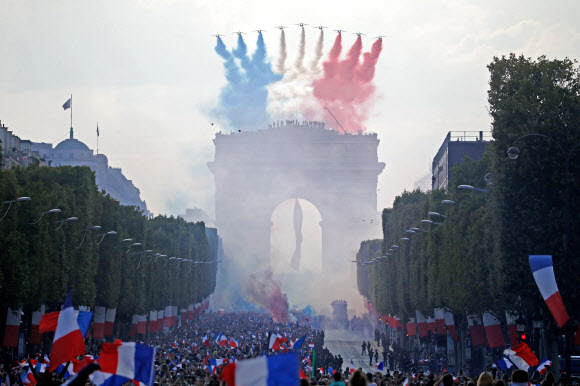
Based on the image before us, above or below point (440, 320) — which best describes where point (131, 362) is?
below

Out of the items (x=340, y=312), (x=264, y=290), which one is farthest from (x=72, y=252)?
(x=264, y=290)

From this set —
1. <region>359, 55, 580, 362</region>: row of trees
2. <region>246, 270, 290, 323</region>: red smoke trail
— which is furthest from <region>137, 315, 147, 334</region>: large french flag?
<region>246, 270, 290, 323</region>: red smoke trail

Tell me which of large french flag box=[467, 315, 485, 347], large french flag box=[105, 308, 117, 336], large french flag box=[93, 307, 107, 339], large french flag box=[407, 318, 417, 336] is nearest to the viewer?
large french flag box=[467, 315, 485, 347]

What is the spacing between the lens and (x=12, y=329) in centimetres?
4175

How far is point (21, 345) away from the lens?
4853 centimetres

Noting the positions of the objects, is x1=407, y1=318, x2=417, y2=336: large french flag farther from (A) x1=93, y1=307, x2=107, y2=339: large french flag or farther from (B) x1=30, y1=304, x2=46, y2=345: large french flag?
(B) x1=30, y1=304, x2=46, y2=345: large french flag

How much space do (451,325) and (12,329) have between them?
2319cm

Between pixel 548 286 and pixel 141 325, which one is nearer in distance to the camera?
pixel 548 286

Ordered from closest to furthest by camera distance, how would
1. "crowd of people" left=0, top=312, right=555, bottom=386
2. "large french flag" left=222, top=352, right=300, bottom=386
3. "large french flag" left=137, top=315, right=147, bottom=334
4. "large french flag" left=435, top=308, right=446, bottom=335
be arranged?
A: "large french flag" left=222, top=352, right=300, bottom=386 < "crowd of people" left=0, top=312, right=555, bottom=386 < "large french flag" left=435, top=308, right=446, bottom=335 < "large french flag" left=137, top=315, right=147, bottom=334

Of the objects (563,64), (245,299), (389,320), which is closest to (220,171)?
(245,299)

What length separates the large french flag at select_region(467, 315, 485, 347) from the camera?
50.2 m

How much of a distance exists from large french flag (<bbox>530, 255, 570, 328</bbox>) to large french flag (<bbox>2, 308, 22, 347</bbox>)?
74.1 ft

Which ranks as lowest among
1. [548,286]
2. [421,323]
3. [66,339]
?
[66,339]

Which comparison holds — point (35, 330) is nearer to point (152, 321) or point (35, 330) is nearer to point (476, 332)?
point (476, 332)
